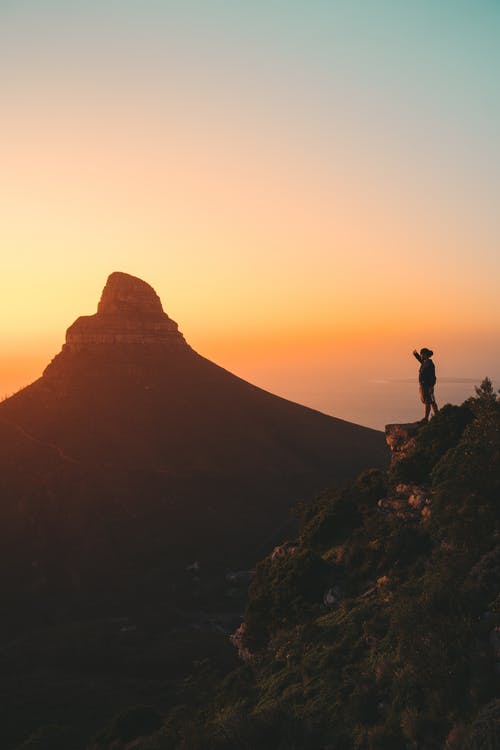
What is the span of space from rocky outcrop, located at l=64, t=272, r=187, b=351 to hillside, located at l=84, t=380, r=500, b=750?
87194mm

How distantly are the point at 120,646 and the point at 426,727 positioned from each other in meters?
47.1

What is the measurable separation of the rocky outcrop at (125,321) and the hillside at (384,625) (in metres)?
87.2

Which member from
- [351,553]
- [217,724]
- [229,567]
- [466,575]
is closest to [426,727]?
[466,575]

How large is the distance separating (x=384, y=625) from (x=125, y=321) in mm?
103317

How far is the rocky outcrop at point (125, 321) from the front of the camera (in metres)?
113

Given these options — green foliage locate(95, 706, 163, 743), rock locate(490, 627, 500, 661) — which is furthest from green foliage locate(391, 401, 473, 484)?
green foliage locate(95, 706, 163, 743)

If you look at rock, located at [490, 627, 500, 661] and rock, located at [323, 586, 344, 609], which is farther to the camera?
rock, located at [323, 586, 344, 609]

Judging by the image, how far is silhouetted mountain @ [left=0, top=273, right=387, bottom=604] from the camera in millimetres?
75000

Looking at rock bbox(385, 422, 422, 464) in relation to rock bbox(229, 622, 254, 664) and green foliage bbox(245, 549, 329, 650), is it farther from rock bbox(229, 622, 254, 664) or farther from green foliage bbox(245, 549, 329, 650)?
rock bbox(229, 622, 254, 664)

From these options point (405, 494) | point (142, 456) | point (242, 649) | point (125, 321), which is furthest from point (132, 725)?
point (125, 321)

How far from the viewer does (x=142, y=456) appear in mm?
92875

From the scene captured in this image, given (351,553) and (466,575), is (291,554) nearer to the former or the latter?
(351,553)

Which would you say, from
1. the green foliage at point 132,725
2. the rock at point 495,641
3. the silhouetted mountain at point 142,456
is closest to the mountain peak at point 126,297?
the silhouetted mountain at point 142,456

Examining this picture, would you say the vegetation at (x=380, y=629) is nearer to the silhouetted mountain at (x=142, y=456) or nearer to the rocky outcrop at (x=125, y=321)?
the silhouetted mountain at (x=142, y=456)
